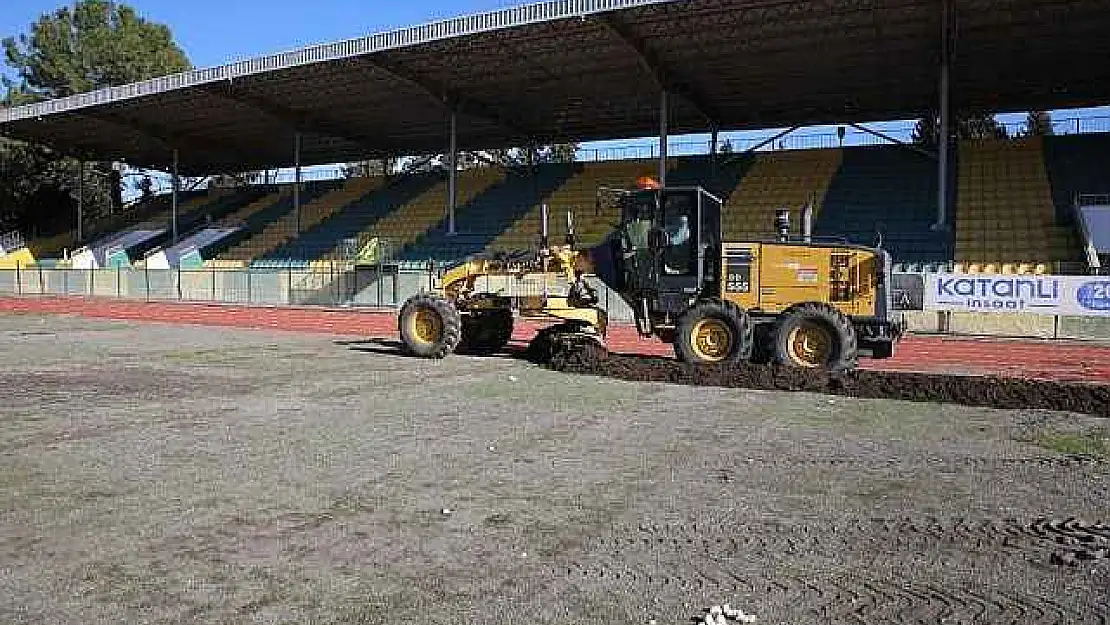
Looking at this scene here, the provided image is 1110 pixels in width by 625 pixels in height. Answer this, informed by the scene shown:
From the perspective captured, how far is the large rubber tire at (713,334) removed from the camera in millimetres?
12875

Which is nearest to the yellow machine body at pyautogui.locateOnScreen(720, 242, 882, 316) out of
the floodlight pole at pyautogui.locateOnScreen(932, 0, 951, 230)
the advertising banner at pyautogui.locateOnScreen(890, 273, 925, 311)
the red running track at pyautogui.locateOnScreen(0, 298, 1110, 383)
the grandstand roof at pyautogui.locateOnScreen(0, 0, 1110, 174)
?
the advertising banner at pyautogui.locateOnScreen(890, 273, 925, 311)

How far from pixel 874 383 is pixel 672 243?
3.67 meters

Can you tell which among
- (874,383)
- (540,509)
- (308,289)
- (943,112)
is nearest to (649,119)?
(943,112)

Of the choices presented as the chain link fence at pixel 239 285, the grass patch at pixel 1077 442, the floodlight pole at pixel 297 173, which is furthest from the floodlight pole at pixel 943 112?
the floodlight pole at pixel 297 173

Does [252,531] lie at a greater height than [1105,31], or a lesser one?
lesser

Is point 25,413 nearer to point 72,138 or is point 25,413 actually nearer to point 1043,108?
point 1043,108

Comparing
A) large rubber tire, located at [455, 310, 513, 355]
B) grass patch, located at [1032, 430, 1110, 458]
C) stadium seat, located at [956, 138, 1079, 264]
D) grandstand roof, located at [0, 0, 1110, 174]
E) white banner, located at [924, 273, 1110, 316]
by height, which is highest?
grandstand roof, located at [0, 0, 1110, 174]

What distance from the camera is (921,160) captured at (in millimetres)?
31203

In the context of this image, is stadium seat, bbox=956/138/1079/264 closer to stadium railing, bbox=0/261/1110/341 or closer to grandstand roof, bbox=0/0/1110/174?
grandstand roof, bbox=0/0/1110/174

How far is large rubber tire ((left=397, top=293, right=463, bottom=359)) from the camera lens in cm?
1478

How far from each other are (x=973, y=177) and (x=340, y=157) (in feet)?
92.2

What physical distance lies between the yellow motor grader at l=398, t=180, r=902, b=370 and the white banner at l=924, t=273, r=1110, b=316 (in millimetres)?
8297

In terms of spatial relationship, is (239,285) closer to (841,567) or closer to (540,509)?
(540,509)

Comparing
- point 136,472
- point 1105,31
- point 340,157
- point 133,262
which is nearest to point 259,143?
point 340,157
